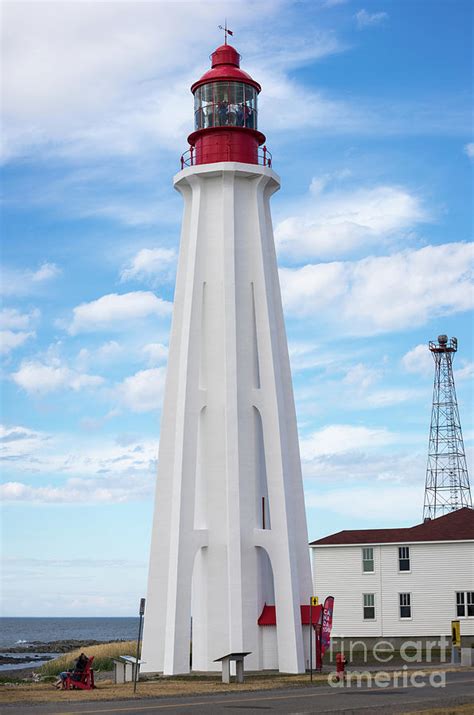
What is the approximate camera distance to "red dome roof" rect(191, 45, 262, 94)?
1499 inches

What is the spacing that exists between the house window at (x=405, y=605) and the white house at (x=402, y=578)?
0.05 meters

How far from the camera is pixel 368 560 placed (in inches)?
2132

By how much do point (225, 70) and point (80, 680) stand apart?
2199 centimetres

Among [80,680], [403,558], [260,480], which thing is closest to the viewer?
[80,680]

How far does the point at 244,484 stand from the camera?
35406mm

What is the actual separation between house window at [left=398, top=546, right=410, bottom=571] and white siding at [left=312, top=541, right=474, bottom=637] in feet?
0.67

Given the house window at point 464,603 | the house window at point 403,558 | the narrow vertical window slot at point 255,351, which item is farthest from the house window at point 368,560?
the narrow vertical window slot at point 255,351

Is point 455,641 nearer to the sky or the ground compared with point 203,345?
nearer to the ground

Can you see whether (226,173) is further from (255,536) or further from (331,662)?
(331,662)

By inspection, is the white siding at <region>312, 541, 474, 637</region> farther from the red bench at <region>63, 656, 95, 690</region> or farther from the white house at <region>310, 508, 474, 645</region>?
the red bench at <region>63, 656, 95, 690</region>

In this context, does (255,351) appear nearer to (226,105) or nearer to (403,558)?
(226,105)

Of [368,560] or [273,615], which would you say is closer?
[273,615]

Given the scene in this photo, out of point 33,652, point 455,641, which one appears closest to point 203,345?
point 455,641

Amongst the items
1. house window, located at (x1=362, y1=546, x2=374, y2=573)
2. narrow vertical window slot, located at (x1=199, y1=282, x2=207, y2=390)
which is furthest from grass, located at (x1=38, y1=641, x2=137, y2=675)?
narrow vertical window slot, located at (x1=199, y1=282, x2=207, y2=390)
